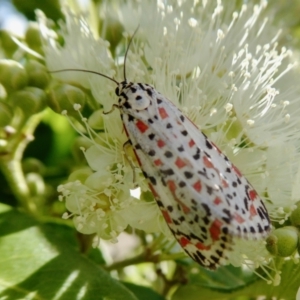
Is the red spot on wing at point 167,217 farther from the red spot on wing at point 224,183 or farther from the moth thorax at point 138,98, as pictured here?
the moth thorax at point 138,98

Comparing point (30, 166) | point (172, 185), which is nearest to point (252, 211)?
point (172, 185)

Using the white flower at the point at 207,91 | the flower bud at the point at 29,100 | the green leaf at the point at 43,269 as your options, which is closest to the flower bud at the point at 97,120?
the white flower at the point at 207,91

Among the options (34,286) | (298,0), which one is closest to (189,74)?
(34,286)

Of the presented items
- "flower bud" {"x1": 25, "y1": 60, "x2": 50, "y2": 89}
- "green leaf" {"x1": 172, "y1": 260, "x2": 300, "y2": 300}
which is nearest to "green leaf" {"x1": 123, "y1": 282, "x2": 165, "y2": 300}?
"green leaf" {"x1": 172, "y1": 260, "x2": 300, "y2": 300}

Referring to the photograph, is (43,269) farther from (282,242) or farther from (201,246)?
(282,242)

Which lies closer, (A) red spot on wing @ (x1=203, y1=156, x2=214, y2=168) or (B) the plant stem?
(A) red spot on wing @ (x1=203, y1=156, x2=214, y2=168)

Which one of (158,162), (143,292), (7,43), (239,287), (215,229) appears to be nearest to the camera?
(215,229)

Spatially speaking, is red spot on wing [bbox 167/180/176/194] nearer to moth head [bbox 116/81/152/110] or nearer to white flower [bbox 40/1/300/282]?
white flower [bbox 40/1/300/282]
